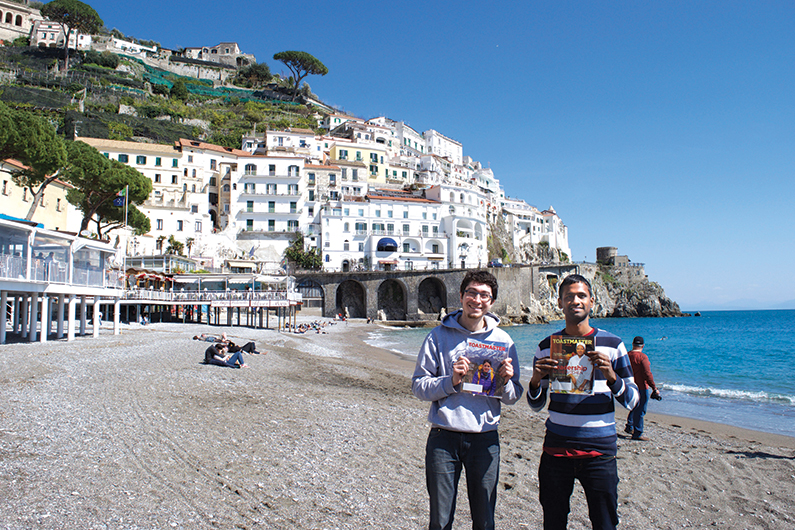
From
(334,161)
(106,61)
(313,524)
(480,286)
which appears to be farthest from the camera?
(106,61)

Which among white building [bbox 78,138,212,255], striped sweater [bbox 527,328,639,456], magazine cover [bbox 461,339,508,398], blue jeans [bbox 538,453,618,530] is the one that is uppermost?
white building [bbox 78,138,212,255]

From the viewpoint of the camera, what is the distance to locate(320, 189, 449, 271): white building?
179 ft

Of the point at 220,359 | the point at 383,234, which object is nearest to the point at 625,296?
the point at 383,234

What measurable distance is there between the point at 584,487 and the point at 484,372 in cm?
103

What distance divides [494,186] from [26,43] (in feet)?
306

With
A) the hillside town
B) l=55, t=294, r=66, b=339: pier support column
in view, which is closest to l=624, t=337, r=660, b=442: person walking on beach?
l=55, t=294, r=66, b=339: pier support column

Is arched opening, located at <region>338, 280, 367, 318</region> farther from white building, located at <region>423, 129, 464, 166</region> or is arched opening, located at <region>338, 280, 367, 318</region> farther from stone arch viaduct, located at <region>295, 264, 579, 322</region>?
white building, located at <region>423, 129, 464, 166</region>

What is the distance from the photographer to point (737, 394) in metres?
15.8

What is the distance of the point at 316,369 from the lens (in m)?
15.6

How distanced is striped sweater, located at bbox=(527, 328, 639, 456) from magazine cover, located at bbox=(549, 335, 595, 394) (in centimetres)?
9

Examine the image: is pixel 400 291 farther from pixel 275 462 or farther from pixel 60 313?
pixel 275 462

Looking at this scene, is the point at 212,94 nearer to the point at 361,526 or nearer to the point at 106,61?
the point at 106,61

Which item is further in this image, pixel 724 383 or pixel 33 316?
pixel 724 383

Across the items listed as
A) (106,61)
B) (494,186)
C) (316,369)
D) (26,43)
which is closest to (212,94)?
(106,61)
